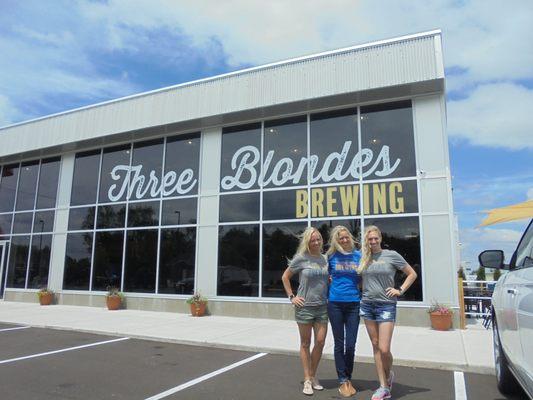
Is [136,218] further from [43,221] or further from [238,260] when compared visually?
[43,221]

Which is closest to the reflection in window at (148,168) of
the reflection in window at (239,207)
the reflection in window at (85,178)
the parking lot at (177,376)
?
the reflection in window at (85,178)

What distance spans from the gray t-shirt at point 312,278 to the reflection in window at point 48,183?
14134 millimetres

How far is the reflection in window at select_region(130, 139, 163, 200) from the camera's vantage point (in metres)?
14.6

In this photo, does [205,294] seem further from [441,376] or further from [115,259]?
[441,376]

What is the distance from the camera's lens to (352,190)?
11781 mm

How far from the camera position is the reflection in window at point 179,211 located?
13.7 m

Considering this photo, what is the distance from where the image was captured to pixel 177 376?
6.00m

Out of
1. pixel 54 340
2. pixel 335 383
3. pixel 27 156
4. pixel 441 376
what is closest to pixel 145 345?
pixel 54 340

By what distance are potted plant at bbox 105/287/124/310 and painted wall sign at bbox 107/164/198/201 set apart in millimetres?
3078

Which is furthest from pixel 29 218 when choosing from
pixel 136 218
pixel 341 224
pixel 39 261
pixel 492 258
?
pixel 492 258

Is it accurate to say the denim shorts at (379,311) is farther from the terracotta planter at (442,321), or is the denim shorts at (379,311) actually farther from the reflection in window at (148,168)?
the reflection in window at (148,168)

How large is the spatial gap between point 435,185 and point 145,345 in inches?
291

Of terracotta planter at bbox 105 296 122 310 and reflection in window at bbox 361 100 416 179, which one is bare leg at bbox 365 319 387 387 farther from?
terracotta planter at bbox 105 296 122 310

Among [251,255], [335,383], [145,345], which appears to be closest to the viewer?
[335,383]
